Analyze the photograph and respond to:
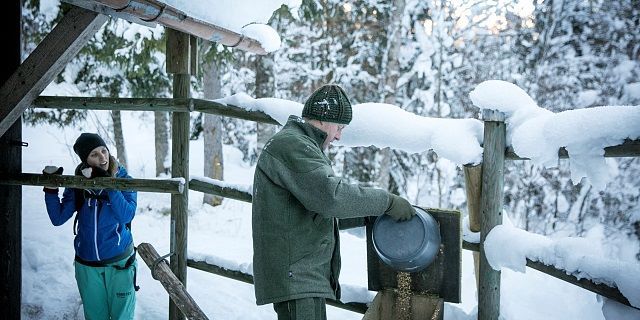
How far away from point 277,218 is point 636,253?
5.31 meters

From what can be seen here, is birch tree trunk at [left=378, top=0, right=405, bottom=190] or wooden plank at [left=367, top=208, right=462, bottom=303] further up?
birch tree trunk at [left=378, top=0, right=405, bottom=190]

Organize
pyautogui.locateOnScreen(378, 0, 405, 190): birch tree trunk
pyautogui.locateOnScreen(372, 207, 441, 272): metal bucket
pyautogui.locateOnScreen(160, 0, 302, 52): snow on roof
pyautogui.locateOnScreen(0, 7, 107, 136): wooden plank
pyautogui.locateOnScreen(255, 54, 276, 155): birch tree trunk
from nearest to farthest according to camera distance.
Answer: pyautogui.locateOnScreen(372, 207, 441, 272): metal bucket
pyautogui.locateOnScreen(0, 7, 107, 136): wooden plank
pyautogui.locateOnScreen(160, 0, 302, 52): snow on roof
pyautogui.locateOnScreen(378, 0, 405, 190): birch tree trunk
pyautogui.locateOnScreen(255, 54, 276, 155): birch tree trunk

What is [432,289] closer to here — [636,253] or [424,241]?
[424,241]

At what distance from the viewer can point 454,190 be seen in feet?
41.5

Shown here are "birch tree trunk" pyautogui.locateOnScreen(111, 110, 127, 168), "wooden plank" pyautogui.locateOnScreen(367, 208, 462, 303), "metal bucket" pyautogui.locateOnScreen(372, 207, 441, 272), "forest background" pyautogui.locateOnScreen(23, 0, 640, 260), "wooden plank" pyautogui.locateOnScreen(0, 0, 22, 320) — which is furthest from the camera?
"birch tree trunk" pyautogui.locateOnScreen(111, 110, 127, 168)

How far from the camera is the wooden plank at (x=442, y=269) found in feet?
8.69

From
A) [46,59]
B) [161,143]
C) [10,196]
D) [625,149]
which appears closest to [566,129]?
[625,149]

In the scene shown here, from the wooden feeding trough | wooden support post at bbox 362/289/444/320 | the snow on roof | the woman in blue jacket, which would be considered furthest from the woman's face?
wooden support post at bbox 362/289/444/320

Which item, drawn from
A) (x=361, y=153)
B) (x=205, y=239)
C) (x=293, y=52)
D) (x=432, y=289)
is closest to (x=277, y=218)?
(x=432, y=289)

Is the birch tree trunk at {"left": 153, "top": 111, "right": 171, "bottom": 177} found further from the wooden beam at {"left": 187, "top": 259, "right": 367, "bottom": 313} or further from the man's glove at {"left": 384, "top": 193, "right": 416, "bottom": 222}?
the man's glove at {"left": 384, "top": 193, "right": 416, "bottom": 222}

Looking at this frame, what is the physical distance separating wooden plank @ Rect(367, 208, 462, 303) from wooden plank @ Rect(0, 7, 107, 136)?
8.03 ft

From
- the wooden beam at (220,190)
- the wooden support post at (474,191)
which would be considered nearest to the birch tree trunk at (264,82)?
the wooden beam at (220,190)

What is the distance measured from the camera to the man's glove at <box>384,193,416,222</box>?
95.6 inches

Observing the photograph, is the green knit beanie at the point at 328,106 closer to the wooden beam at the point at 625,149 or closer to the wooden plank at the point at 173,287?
the wooden beam at the point at 625,149
